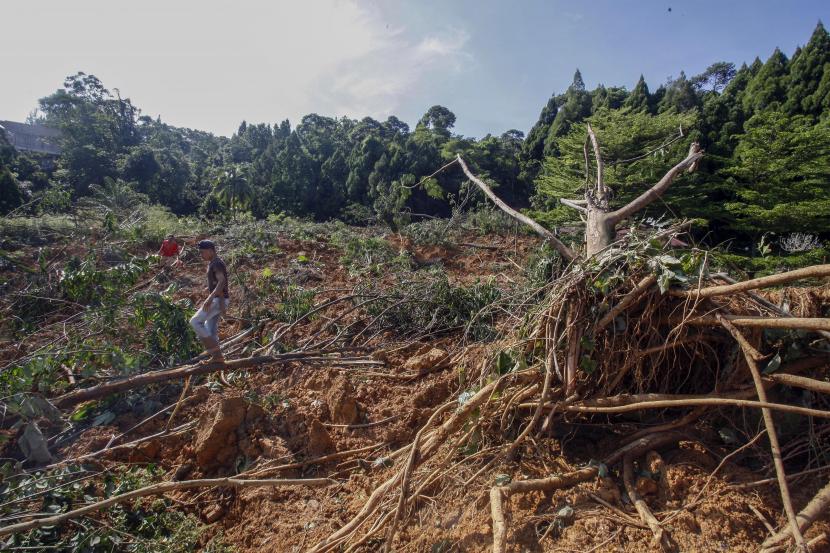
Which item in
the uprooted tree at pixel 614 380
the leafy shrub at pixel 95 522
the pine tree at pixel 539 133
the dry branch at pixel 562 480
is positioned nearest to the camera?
the dry branch at pixel 562 480

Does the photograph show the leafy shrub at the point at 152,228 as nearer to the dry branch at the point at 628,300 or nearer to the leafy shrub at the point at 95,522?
the leafy shrub at the point at 95,522

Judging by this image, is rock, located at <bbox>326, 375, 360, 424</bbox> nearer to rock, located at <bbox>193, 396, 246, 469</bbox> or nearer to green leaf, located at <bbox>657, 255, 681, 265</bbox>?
rock, located at <bbox>193, 396, 246, 469</bbox>

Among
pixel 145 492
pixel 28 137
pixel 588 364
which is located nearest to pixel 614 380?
pixel 588 364

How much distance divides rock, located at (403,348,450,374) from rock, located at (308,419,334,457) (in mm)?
900

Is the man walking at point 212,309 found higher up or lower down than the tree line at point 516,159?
lower down

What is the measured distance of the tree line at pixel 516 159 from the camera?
10.9 metres

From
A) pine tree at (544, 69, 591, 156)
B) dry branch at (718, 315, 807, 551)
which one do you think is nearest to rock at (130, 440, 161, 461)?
dry branch at (718, 315, 807, 551)

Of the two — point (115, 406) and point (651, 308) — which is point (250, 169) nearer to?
point (115, 406)

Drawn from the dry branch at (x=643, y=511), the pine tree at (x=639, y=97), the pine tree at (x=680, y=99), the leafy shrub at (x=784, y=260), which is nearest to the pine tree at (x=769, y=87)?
the pine tree at (x=680, y=99)

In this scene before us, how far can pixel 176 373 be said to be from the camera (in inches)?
141

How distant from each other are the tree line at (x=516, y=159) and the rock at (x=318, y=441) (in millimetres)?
6950

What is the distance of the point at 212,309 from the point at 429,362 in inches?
75.1

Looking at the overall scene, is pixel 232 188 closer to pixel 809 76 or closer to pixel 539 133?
pixel 539 133

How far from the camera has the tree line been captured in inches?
430
